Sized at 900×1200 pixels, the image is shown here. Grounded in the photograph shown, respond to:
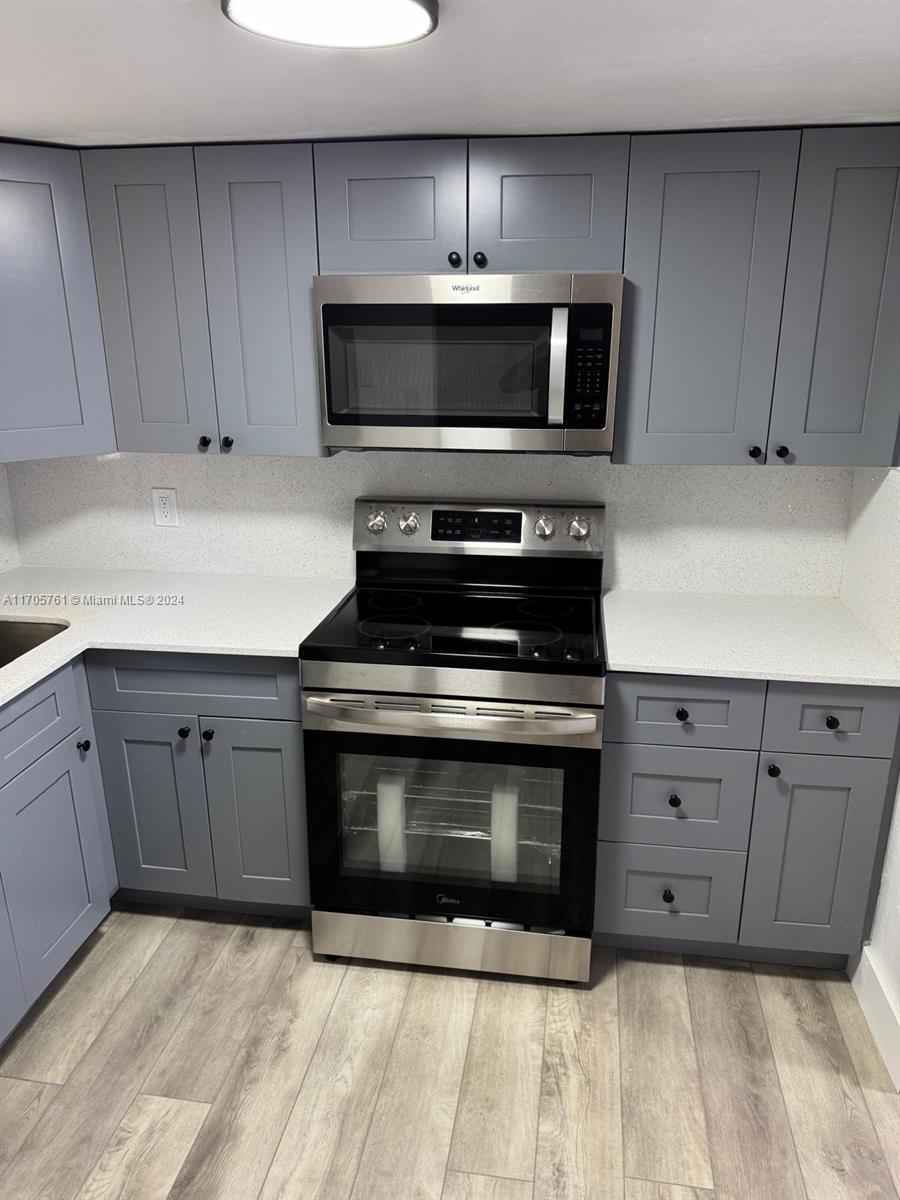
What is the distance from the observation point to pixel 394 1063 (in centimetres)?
202

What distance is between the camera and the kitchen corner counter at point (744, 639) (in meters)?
2.01

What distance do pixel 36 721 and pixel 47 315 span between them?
1056 mm

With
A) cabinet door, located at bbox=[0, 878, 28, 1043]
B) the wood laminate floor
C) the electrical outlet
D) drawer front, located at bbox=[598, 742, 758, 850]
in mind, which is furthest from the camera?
the electrical outlet

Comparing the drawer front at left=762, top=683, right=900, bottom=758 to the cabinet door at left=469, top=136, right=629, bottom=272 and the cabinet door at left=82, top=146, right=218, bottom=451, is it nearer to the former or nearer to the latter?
the cabinet door at left=469, top=136, right=629, bottom=272

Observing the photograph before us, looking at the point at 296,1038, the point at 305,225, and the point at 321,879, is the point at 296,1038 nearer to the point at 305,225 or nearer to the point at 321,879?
the point at 321,879

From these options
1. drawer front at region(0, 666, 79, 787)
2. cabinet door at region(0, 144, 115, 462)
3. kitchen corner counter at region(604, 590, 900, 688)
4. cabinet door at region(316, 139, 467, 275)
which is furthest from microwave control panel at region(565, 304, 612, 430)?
drawer front at region(0, 666, 79, 787)

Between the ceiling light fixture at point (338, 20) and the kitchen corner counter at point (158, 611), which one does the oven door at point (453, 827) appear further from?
the ceiling light fixture at point (338, 20)

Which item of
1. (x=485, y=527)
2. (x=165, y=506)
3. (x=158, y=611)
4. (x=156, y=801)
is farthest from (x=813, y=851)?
(x=165, y=506)

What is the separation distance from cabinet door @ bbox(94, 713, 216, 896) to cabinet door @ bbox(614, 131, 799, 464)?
4.67 ft

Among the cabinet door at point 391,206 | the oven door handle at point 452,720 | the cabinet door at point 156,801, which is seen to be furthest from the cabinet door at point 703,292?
the cabinet door at point 156,801

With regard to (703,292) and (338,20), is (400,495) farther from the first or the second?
(338,20)

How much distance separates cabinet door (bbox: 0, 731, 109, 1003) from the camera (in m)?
1.97

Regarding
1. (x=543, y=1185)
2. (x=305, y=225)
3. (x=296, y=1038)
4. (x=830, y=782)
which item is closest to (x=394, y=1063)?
(x=296, y=1038)

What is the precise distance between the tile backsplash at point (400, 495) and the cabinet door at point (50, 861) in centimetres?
79
